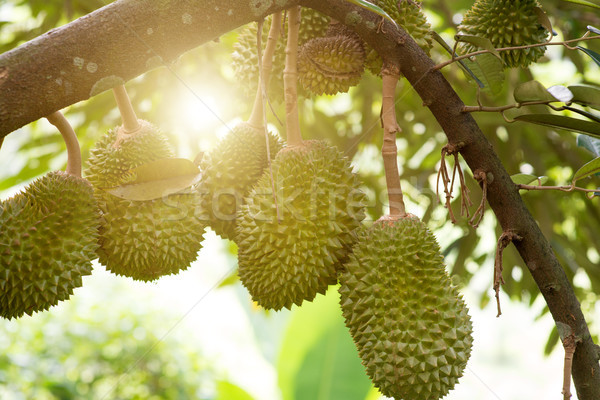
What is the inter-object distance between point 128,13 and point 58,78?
0.43 ft

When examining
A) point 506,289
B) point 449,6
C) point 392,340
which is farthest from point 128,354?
point 392,340

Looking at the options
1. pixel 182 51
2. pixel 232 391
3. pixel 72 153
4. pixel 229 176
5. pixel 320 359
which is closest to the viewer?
pixel 182 51

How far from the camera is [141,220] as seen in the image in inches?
33.2

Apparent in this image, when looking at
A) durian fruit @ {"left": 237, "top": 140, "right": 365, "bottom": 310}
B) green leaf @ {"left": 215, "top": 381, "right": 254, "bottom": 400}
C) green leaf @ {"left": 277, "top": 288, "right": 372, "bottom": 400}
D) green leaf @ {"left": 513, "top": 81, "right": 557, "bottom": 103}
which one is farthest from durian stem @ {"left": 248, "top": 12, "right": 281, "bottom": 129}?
green leaf @ {"left": 215, "top": 381, "right": 254, "bottom": 400}

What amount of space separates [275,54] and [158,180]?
0.39m

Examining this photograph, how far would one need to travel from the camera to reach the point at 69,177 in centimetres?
83

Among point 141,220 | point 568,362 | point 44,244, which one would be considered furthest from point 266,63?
point 568,362

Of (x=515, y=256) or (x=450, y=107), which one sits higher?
(x=515, y=256)

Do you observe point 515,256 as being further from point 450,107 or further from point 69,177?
point 69,177

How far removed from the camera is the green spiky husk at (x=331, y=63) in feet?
3.02

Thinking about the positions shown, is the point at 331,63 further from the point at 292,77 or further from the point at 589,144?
the point at 589,144

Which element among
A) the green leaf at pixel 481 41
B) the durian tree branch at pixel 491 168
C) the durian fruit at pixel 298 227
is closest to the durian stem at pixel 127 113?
the durian fruit at pixel 298 227

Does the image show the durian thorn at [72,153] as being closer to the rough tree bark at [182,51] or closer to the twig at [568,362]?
the rough tree bark at [182,51]

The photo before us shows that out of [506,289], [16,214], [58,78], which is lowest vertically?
[16,214]
